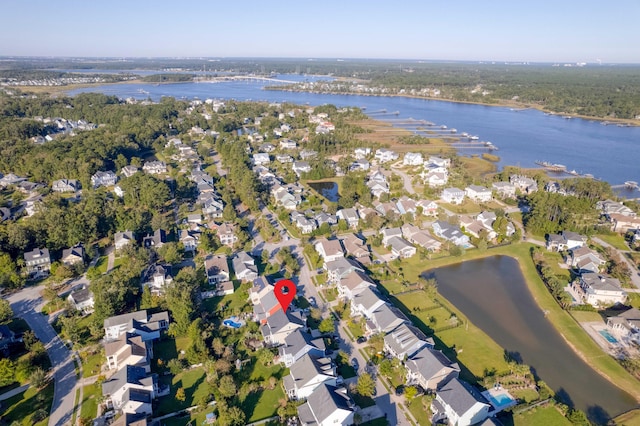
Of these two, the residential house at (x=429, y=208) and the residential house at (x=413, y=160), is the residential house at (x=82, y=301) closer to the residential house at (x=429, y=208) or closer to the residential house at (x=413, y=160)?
the residential house at (x=429, y=208)

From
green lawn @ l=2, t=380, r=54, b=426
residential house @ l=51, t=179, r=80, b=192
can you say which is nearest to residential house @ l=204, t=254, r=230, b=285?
green lawn @ l=2, t=380, r=54, b=426

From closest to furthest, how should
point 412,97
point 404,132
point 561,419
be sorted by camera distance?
point 561,419 → point 404,132 → point 412,97

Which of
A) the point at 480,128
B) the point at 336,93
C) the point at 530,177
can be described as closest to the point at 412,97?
the point at 336,93

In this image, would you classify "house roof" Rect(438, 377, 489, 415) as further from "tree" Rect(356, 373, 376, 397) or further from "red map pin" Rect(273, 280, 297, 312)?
"red map pin" Rect(273, 280, 297, 312)

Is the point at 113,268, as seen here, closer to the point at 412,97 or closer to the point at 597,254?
the point at 597,254

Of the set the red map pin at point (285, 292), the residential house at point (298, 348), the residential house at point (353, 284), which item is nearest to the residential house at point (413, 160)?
the residential house at point (353, 284)

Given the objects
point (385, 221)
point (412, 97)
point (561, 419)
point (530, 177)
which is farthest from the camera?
point (412, 97)
